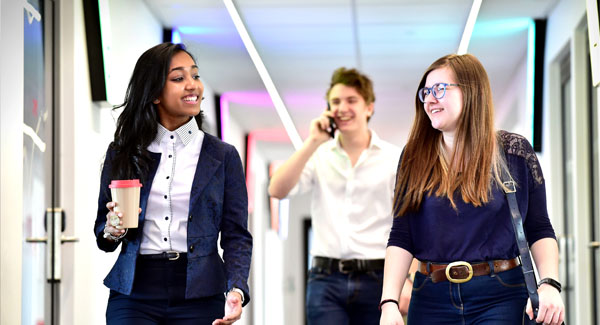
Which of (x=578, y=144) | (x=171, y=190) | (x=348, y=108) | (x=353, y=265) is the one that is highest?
(x=348, y=108)

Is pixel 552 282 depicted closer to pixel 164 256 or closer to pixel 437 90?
pixel 437 90

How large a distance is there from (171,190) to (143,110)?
0.29m

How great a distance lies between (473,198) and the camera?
2520 millimetres

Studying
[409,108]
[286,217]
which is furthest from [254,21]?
[286,217]

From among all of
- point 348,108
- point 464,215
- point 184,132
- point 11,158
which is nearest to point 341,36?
point 348,108

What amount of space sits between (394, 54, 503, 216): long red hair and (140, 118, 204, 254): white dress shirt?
2.15 ft

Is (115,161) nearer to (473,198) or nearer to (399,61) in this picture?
(473,198)

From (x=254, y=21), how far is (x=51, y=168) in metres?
2.22

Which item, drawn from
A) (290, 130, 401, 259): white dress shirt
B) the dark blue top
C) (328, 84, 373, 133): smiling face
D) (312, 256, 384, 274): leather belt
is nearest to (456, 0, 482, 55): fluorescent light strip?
(328, 84, 373, 133): smiling face

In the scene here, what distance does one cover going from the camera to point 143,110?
2766mm

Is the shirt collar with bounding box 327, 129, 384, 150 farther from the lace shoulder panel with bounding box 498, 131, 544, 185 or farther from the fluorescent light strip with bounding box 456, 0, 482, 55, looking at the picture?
the fluorescent light strip with bounding box 456, 0, 482, 55

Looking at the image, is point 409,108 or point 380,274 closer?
point 380,274

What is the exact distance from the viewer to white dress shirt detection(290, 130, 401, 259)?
3842 millimetres

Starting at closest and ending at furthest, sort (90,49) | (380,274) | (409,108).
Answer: (380,274) → (90,49) → (409,108)
